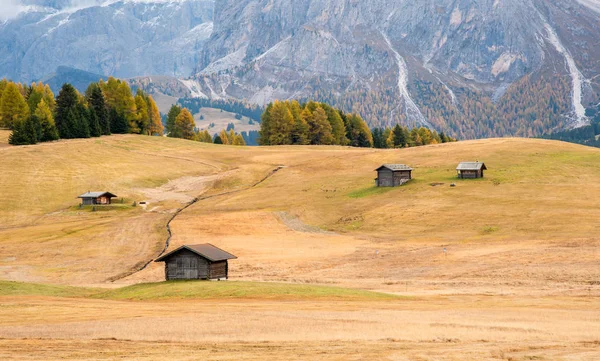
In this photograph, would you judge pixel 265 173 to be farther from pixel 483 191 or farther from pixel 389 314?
pixel 389 314

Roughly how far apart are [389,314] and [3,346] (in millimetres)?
21419

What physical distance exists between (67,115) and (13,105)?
12.2 m

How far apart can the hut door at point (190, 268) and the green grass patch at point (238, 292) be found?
4.28 meters

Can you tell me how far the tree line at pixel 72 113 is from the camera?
154 m

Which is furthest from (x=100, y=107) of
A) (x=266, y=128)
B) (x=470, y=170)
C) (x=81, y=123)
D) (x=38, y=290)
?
(x=38, y=290)

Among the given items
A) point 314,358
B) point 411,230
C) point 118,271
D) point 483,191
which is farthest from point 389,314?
point 483,191

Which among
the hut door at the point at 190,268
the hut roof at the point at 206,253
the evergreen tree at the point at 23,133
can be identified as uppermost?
the evergreen tree at the point at 23,133

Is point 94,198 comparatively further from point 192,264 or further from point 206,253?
point 206,253

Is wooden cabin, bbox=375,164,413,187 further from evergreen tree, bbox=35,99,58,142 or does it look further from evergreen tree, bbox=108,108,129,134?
evergreen tree, bbox=108,108,129,134

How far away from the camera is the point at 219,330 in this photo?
40.5 metres

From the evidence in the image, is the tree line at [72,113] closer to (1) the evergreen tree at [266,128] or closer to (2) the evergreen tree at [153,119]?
(2) the evergreen tree at [153,119]

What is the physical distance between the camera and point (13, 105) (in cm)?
16425

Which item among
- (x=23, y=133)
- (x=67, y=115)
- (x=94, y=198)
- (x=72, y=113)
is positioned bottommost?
(x=94, y=198)

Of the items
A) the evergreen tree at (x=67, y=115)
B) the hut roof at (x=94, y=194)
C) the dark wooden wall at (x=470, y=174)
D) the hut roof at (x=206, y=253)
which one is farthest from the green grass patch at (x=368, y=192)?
the evergreen tree at (x=67, y=115)
